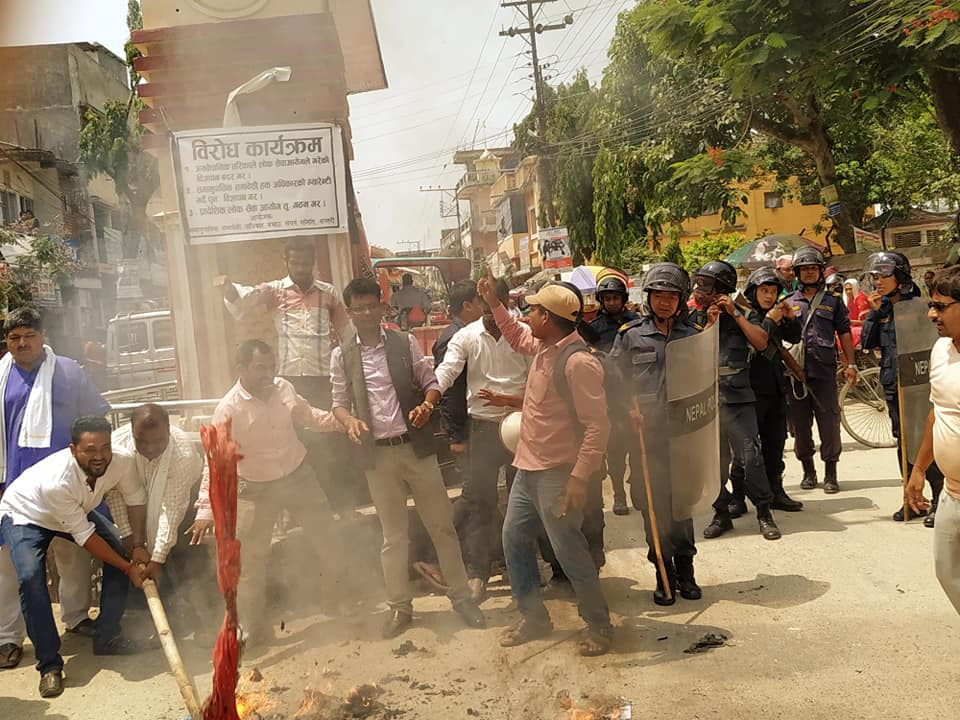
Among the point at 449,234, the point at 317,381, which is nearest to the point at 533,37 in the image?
the point at 317,381

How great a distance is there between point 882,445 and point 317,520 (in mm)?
5815

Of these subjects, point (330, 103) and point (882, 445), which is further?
point (882, 445)

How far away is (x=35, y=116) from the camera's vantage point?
6.34m

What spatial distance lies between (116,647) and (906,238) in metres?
29.5

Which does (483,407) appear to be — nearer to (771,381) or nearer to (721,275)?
(721,275)

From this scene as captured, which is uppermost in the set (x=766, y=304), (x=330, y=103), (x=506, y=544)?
(x=330, y=103)

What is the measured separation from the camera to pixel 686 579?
Answer: 4.72 meters

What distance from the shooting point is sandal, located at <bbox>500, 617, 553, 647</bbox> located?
4.23m

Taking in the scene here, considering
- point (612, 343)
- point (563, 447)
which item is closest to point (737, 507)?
point (612, 343)

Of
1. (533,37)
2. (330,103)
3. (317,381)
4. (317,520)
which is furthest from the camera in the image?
(533,37)

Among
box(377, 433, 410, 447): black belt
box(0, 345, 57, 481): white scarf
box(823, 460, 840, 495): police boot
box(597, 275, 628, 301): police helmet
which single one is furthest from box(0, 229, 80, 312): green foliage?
box(823, 460, 840, 495): police boot

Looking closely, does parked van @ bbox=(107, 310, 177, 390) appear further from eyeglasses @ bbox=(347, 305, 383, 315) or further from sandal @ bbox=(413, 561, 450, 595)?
eyeglasses @ bbox=(347, 305, 383, 315)

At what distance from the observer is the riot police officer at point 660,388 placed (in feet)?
15.0

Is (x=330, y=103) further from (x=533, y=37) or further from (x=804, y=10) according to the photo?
(x=533, y=37)
